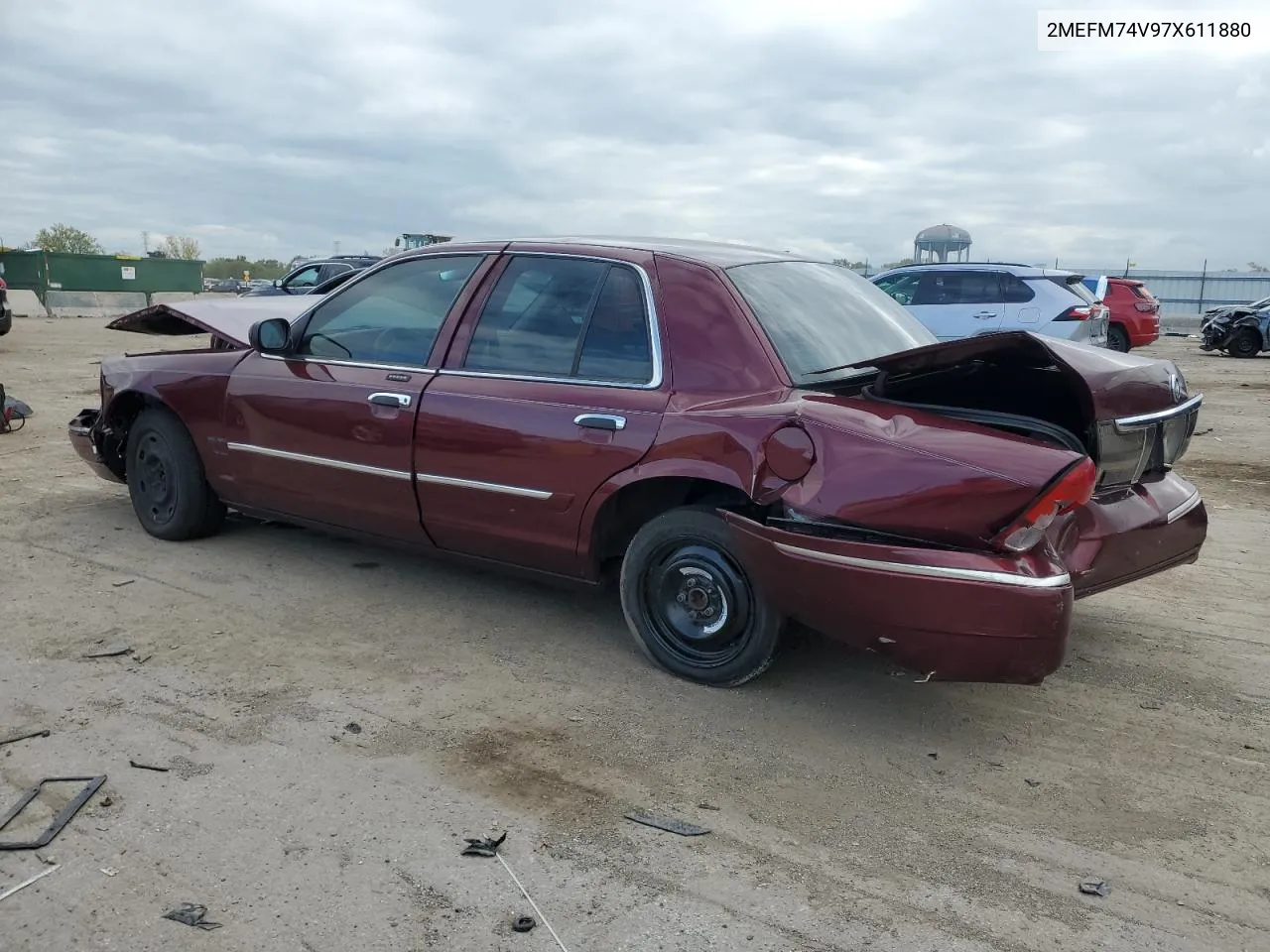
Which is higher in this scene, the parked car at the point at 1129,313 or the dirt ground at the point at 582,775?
the parked car at the point at 1129,313

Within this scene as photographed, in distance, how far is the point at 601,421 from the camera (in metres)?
3.81

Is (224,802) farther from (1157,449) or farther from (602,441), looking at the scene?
(1157,449)

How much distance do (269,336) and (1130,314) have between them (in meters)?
16.3

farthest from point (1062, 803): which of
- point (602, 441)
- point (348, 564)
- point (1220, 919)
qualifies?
point (348, 564)

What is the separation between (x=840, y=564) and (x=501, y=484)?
1479 millimetres

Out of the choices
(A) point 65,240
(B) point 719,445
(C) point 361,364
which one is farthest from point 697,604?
(A) point 65,240

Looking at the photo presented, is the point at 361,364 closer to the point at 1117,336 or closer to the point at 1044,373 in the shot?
the point at 1044,373

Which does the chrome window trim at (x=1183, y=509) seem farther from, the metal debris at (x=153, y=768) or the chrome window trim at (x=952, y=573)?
the metal debris at (x=153, y=768)

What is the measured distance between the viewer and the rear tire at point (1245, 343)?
20.0 metres

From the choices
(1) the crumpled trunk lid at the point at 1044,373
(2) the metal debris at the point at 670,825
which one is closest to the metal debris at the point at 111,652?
(2) the metal debris at the point at 670,825

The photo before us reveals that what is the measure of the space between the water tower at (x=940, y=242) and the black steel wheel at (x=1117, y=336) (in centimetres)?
951

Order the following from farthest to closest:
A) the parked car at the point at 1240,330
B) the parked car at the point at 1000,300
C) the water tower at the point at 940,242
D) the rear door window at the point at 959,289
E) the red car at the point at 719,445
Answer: the water tower at the point at 940,242 < the parked car at the point at 1240,330 < the rear door window at the point at 959,289 < the parked car at the point at 1000,300 < the red car at the point at 719,445

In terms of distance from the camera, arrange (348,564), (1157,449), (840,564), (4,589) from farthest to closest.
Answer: (348,564), (4,589), (1157,449), (840,564)

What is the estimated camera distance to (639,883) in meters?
2.63
